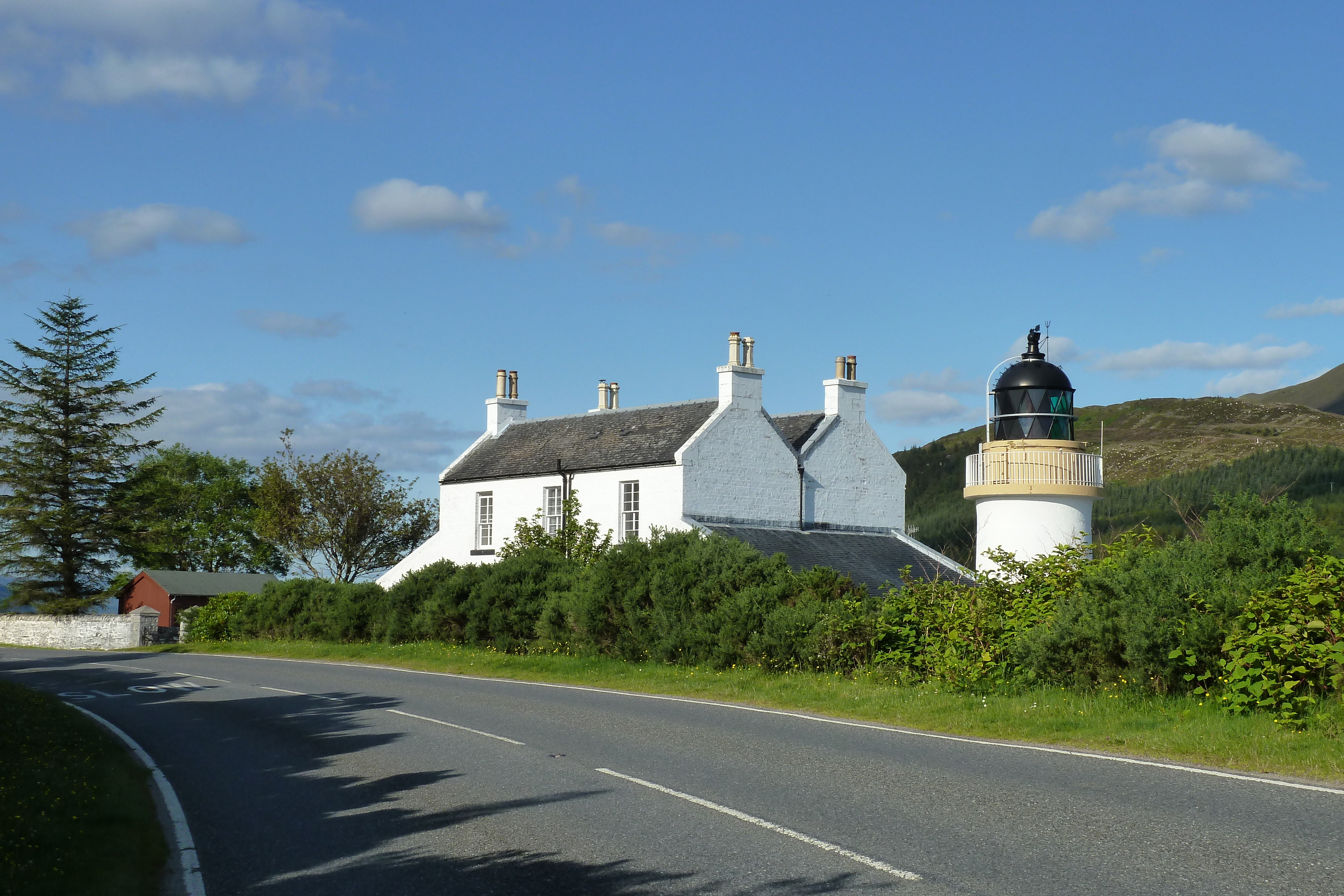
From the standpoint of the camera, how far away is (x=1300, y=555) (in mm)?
13383

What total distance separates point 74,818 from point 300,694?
495 inches

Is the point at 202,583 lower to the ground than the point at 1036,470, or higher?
lower

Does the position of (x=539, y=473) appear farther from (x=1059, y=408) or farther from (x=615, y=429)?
(x=1059, y=408)

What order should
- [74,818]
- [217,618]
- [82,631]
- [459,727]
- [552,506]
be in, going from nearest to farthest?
[74,818], [459,727], [552,506], [217,618], [82,631]

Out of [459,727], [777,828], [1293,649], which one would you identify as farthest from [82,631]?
[1293,649]

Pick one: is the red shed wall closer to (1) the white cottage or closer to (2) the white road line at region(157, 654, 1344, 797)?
(1) the white cottage

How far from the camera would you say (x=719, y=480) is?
1517 inches

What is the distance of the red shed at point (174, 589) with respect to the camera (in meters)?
68.4

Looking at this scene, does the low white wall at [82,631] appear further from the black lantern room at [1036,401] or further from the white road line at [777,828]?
the white road line at [777,828]

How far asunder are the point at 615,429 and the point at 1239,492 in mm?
29461

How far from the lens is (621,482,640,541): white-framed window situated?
3906cm

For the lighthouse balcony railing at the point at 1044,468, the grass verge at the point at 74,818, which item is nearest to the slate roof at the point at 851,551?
the lighthouse balcony railing at the point at 1044,468

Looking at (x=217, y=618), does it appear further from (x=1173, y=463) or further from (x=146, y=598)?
(x=1173, y=463)

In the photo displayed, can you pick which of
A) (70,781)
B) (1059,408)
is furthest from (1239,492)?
(70,781)
